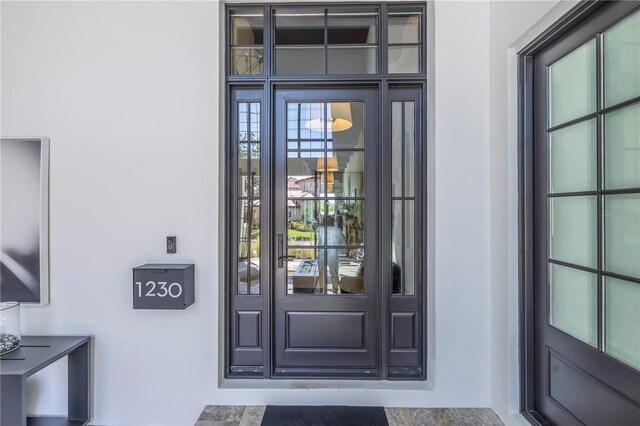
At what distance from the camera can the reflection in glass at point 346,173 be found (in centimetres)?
214

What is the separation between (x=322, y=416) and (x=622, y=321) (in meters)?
1.62

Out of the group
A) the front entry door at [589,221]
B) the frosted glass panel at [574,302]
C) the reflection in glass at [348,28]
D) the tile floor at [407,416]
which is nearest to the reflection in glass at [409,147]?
the reflection in glass at [348,28]

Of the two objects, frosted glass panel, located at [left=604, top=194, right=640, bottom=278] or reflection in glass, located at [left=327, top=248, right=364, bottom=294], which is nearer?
frosted glass panel, located at [left=604, top=194, right=640, bottom=278]

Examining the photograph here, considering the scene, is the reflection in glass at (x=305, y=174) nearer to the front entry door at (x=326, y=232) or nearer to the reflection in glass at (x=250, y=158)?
the front entry door at (x=326, y=232)

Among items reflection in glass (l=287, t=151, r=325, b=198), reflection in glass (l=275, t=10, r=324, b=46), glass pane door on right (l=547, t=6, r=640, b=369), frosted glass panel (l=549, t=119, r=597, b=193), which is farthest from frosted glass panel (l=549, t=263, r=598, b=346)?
reflection in glass (l=275, t=10, r=324, b=46)

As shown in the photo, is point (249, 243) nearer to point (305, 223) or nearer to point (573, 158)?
point (305, 223)

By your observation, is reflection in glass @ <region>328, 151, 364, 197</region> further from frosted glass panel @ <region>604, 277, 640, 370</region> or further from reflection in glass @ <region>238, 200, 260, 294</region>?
frosted glass panel @ <region>604, 277, 640, 370</region>

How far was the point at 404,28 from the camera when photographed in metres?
2.13

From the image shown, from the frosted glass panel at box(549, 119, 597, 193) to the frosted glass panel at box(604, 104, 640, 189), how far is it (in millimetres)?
64

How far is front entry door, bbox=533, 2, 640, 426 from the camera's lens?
4.02 feet

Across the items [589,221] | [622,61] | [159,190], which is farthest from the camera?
[159,190]

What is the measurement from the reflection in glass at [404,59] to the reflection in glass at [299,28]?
510mm

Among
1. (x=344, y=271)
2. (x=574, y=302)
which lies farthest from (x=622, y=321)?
(x=344, y=271)

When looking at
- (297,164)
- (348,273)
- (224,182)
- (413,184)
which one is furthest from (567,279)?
(224,182)
